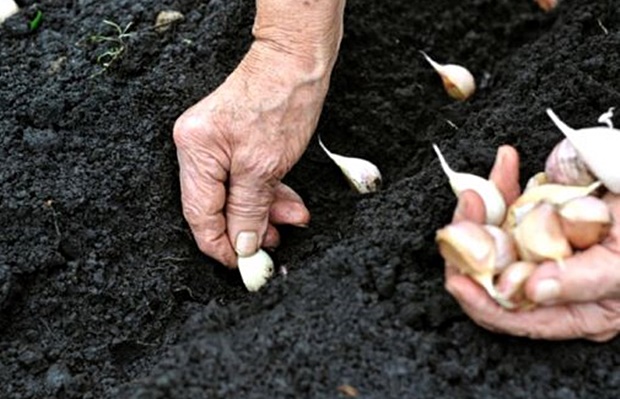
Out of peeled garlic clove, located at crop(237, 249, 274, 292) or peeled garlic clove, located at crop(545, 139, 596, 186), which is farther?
peeled garlic clove, located at crop(237, 249, 274, 292)

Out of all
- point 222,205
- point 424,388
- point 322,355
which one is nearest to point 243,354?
point 322,355

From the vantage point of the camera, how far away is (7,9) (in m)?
2.66

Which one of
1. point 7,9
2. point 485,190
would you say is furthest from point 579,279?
point 7,9

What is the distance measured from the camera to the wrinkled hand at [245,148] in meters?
2.16

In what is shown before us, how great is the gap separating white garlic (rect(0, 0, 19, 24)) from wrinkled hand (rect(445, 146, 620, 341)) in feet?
4.49

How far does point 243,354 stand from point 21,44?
1.12m

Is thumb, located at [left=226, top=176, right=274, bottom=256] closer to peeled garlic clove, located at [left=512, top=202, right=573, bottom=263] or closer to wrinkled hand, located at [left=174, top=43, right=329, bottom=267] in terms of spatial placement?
wrinkled hand, located at [left=174, top=43, right=329, bottom=267]

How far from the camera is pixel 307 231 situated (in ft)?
7.67

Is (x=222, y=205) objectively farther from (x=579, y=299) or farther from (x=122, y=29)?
(x=579, y=299)

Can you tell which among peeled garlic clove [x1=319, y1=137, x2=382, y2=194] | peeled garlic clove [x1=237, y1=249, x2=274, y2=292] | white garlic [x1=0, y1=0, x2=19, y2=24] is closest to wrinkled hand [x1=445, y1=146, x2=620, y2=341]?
peeled garlic clove [x1=237, y1=249, x2=274, y2=292]

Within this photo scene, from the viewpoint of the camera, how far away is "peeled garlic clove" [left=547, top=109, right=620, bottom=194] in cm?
185

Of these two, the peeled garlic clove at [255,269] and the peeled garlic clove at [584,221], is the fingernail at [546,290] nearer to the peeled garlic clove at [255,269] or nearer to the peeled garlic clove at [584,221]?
the peeled garlic clove at [584,221]

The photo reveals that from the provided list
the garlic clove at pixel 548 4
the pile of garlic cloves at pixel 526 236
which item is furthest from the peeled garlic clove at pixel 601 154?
the garlic clove at pixel 548 4

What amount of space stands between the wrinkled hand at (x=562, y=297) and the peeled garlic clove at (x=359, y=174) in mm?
614
